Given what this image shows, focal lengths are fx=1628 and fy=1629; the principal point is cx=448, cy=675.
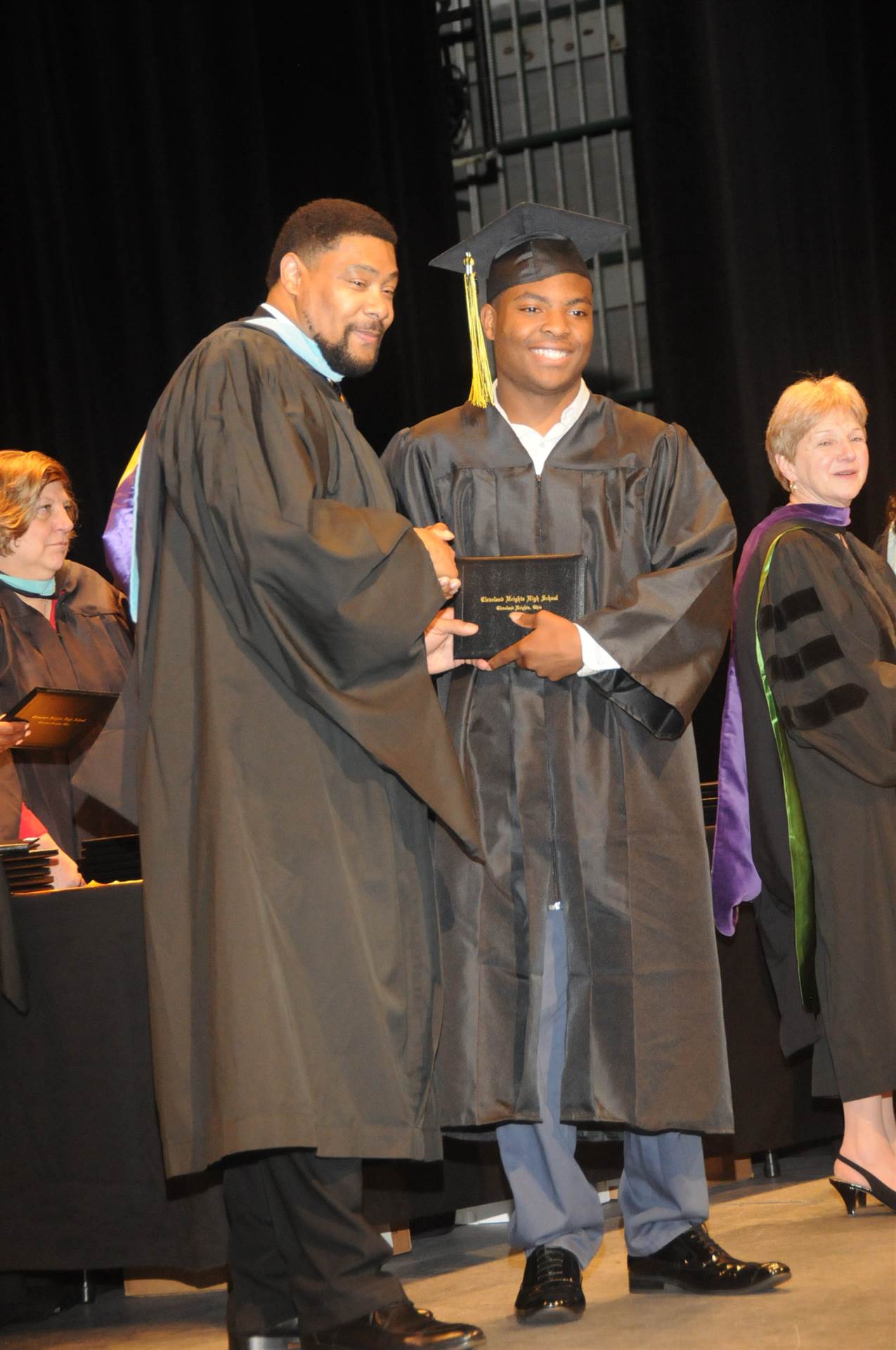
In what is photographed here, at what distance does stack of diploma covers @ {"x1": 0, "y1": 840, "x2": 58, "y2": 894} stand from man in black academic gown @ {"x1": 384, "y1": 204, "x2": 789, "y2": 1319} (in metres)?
1.03

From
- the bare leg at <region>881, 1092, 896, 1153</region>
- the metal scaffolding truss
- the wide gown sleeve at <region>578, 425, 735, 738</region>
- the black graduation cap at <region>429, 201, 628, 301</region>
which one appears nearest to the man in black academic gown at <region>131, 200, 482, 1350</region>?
the wide gown sleeve at <region>578, 425, 735, 738</region>

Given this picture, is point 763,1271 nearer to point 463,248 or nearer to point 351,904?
point 351,904

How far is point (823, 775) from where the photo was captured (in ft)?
12.5

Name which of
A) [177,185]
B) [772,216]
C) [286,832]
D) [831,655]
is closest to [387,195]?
[177,185]

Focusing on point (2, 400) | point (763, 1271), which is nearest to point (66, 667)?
point (763, 1271)

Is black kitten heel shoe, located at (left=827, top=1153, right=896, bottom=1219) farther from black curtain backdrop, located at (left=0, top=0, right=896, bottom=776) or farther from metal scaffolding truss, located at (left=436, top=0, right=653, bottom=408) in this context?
metal scaffolding truss, located at (left=436, top=0, right=653, bottom=408)

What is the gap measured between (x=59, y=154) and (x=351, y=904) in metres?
5.18

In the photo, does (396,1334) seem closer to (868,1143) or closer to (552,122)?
(868,1143)

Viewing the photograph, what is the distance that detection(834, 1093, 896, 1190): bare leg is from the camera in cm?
369

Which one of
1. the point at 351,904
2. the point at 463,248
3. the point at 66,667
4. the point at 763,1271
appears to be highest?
the point at 463,248

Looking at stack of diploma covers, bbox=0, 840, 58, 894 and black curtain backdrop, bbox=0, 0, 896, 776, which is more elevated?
black curtain backdrop, bbox=0, 0, 896, 776

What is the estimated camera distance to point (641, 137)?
6441 millimetres

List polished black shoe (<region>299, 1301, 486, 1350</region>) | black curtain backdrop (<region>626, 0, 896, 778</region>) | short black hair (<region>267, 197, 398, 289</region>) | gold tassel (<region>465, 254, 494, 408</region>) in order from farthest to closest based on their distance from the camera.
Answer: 1. black curtain backdrop (<region>626, 0, 896, 778</region>)
2. gold tassel (<region>465, 254, 494, 408</region>)
3. short black hair (<region>267, 197, 398, 289</region>)
4. polished black shoe (<region>299, 1301, 486, 1350</region>)

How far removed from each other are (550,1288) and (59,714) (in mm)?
1569
